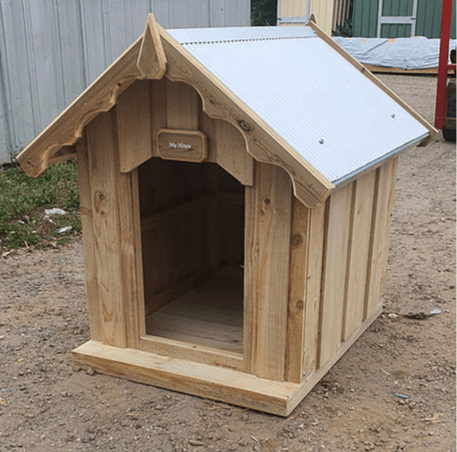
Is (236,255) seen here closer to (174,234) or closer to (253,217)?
(174,234)

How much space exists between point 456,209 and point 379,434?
4.47m

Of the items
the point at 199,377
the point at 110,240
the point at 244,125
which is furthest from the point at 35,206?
the point at 244,125

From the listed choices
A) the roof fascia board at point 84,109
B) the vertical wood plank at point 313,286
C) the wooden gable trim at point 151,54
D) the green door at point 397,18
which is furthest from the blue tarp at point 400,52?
the wooden gable trim at point 151,54

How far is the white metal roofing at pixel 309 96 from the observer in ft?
9.27

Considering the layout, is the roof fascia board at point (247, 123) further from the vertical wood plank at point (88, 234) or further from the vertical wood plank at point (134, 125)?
the vertical wood plank at point (88, 234)

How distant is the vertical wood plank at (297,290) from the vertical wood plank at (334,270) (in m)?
0.22

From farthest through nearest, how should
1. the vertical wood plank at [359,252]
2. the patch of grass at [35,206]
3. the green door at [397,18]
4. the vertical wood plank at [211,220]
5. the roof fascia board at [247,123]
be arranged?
the green door at [397,18] → the patch of grass at [35,206] → the vertical wood plank at [211,220] → the vertical wood plank at [359,252] → the roof fascia board at [247,123]

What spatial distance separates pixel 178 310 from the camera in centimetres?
416

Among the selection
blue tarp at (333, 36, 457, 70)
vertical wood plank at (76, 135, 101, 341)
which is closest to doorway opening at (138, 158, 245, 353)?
vertical wood plank at (76, 135, 101, 341)

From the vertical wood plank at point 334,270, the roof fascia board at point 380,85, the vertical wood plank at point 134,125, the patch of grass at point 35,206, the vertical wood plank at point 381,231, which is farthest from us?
the patch of grass at point 35,206

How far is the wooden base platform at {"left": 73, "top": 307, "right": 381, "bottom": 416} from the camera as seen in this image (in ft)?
10.3

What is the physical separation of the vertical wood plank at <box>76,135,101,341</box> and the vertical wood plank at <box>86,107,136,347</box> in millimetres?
28

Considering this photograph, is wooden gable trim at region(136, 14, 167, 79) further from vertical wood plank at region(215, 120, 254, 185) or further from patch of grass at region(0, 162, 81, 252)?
patch of grass at region(0, 162, 81, 252)

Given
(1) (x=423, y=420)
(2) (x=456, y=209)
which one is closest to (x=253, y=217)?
(1) (x=423, y=420)
